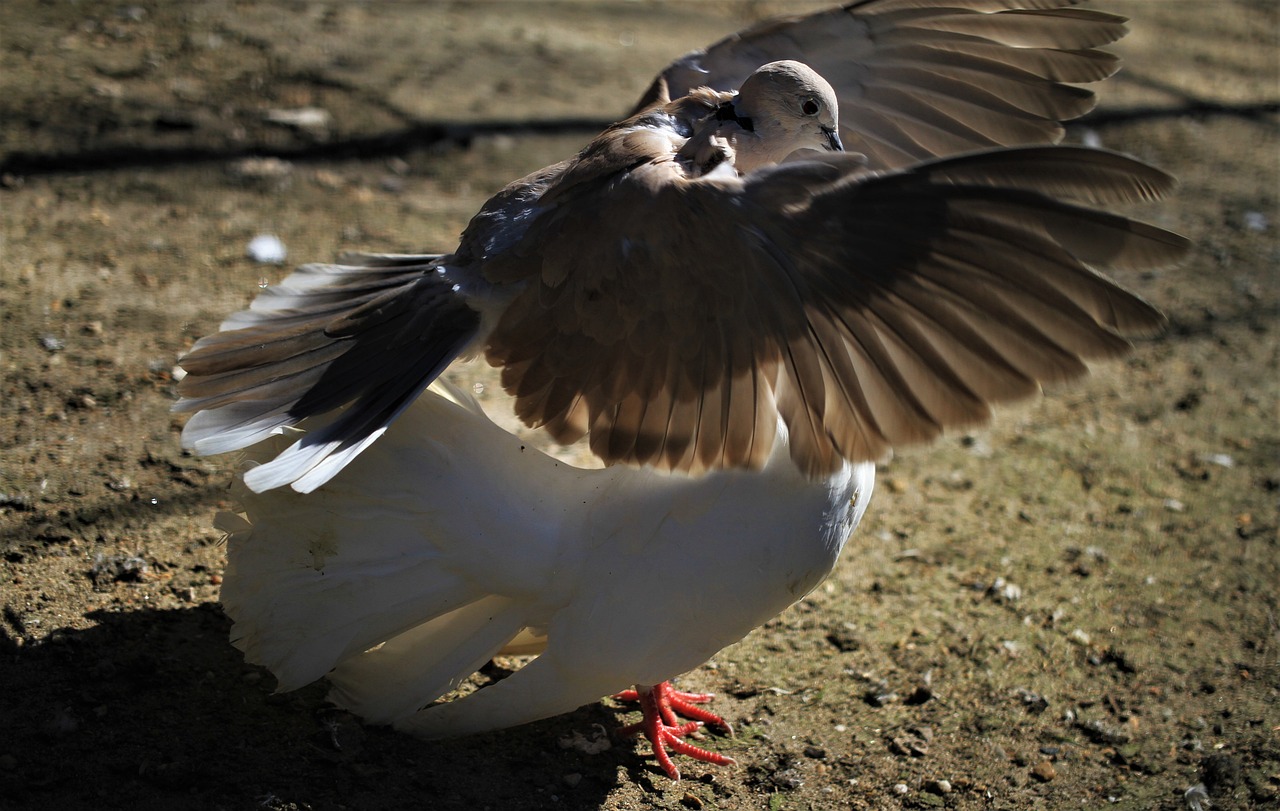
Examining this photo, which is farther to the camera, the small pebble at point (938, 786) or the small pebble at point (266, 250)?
the small pebble at point (266, 250)

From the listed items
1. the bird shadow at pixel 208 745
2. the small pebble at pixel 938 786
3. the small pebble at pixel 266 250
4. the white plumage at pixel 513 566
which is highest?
the small pebble at pixel 266 250

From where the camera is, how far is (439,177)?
176 inches

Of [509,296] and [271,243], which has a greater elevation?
[509,296]

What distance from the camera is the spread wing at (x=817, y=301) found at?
183cm

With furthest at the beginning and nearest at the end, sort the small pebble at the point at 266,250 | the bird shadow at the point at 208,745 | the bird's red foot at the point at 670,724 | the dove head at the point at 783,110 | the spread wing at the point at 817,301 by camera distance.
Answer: the small pebble at the point at 266,250, the dove head at the point at 783,110, the bird's red foot at the point at 670,724, the bird shadow at the point at 208,745, the spread wing at the point at 817,301

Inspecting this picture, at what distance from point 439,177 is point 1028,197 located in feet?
10.0

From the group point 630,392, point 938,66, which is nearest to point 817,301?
point 630,392

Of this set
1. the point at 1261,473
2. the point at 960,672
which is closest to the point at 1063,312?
the point at 960,672

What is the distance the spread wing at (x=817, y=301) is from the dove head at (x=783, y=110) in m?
0.48

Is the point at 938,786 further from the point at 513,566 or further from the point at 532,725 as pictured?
the point at 513,566

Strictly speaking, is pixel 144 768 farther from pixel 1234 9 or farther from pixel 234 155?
pixel 1234 9

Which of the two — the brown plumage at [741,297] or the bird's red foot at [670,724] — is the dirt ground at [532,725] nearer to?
the bird's red foot at [670,724]

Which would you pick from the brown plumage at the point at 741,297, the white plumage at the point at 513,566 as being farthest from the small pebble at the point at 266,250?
the white plumage at the point at 513,566

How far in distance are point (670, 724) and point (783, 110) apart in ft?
4.63
